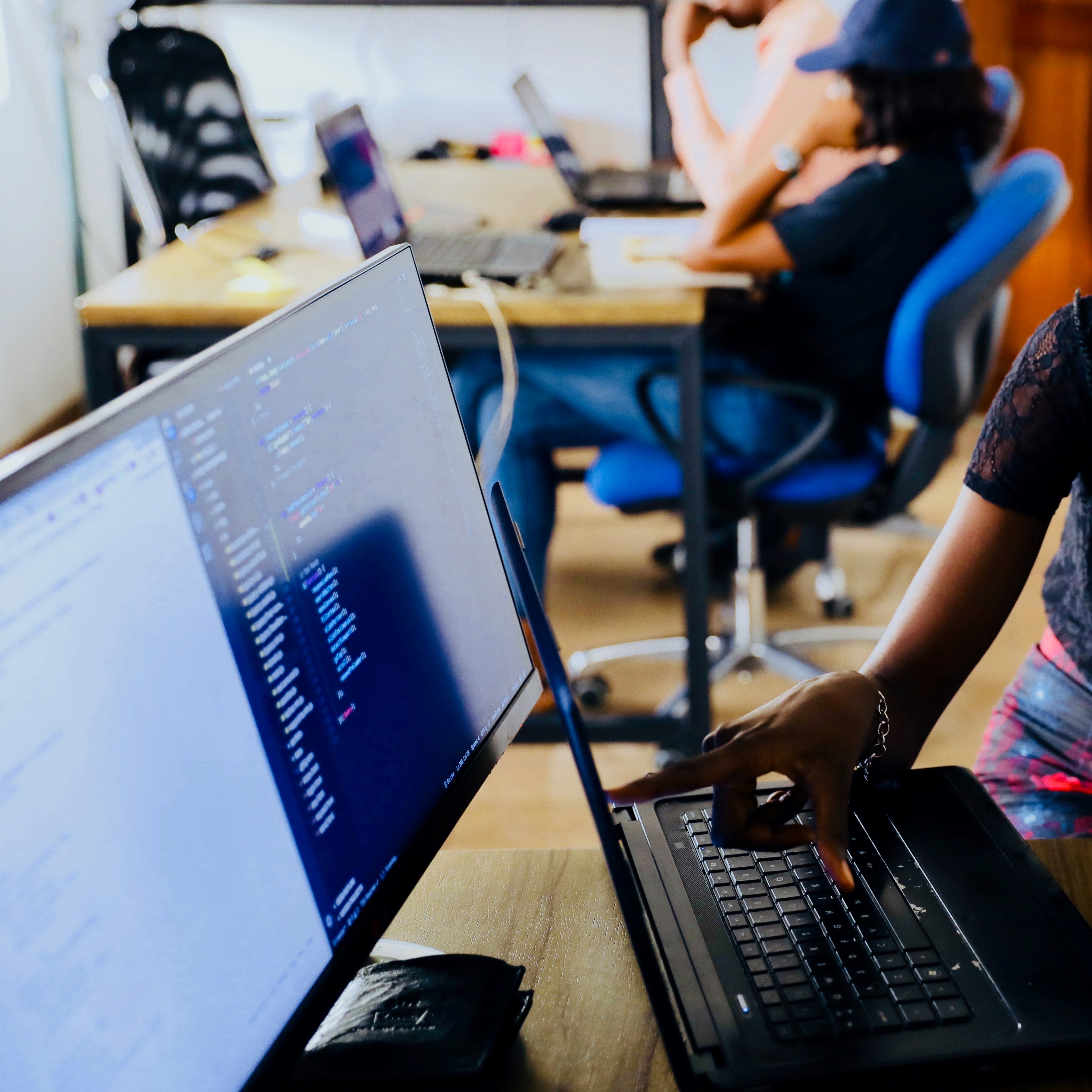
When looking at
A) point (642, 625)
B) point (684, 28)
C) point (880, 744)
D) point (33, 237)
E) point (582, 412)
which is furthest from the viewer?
point (33, 237)

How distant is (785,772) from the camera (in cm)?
72

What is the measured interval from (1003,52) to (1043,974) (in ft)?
9.91

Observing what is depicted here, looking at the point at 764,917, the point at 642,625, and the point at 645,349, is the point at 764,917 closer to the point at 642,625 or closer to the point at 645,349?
the point at 645,349

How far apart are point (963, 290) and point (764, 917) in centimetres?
133

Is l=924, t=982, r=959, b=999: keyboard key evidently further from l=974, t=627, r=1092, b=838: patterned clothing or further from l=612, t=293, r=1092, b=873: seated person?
l=974, t=627, r=1092, b=838: patterned clothing

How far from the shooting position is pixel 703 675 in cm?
197

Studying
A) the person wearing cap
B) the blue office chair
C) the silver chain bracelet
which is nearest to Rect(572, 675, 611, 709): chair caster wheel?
the blue office chair

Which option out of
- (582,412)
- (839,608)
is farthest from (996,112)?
(839,608)

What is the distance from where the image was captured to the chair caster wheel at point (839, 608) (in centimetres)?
250

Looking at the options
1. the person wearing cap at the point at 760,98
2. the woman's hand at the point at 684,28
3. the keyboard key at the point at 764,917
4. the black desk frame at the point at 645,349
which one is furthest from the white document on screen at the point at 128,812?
the woman's hand at the point at 684,28

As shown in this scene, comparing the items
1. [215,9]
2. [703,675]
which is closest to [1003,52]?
[703,675]

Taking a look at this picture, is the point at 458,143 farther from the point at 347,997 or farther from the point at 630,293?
the point at 347,997

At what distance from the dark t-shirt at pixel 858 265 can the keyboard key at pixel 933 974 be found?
55.4 inches

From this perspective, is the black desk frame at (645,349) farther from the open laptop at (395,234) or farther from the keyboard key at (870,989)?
the keyboard key at (870,989)
